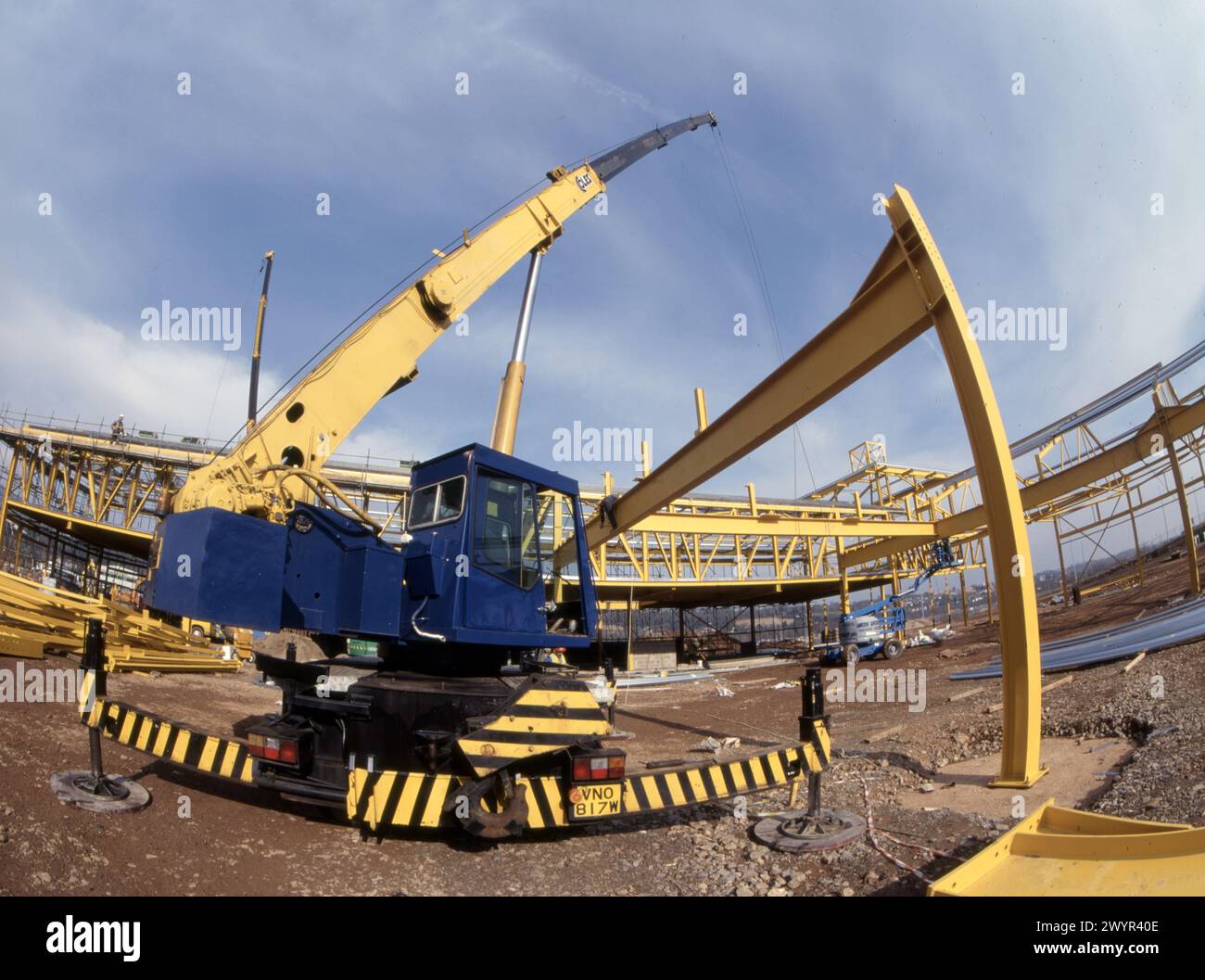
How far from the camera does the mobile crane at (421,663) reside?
191 inches

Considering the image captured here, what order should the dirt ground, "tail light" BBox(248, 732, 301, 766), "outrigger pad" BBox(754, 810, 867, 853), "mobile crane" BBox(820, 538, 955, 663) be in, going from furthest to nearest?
"mobile crane" BBox(820, 538, 955, 663), "tail light" BBox(248, 732, 301, 766), "outrigger pad" BBox(754, 810, 867, 853), the dirt ground

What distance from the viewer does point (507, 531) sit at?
19.5 feet

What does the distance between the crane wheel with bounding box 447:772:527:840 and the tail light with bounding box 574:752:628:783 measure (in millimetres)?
434

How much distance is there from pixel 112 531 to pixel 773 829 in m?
27.9

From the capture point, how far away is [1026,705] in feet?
20.4

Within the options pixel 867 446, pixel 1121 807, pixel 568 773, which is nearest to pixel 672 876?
pixel 568 773

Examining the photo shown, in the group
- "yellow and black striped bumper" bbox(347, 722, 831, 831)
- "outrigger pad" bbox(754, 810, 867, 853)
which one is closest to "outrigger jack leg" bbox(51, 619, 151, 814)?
"yellow and black striped bumper" bbox(347, 722, 831, 831)

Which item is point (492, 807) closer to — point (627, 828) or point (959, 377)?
point (627, 828)

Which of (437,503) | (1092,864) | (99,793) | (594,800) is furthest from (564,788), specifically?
(99,793)

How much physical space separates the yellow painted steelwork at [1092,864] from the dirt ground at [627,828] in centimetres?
87

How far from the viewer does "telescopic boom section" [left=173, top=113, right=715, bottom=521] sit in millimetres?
6500

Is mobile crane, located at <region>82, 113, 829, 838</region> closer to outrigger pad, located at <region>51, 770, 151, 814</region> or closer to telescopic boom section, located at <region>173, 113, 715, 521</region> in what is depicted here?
telescopic boom section, located at <region>173, 113, 715, 521</region>
